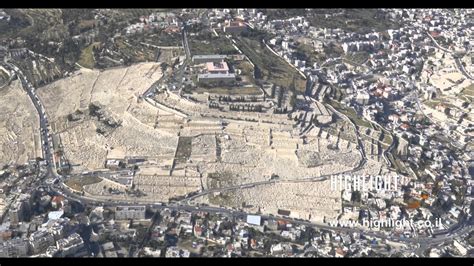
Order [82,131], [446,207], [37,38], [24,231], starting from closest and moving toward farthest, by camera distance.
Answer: [24,231] < [446,207] < [82,131] < [37,38]

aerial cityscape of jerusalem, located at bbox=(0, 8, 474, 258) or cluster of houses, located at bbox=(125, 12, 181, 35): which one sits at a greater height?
cluster of houses, located at bbox=(125, 12, 181, 35)

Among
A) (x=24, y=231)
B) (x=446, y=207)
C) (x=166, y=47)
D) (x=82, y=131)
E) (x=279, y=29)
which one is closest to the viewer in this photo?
(x=24, y=231)

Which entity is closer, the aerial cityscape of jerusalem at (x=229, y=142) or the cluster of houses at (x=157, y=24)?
the aerial cityscape of jerusalem at (x=229, y=142)

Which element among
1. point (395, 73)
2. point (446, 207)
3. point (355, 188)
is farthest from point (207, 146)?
point (395, 73)

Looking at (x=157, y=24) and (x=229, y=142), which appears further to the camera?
(x=157, y=24)

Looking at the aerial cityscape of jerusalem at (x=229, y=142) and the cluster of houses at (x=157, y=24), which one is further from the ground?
the cluster of houses at (x=157, y=24)

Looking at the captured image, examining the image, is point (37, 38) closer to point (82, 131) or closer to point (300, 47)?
point (82, 131)

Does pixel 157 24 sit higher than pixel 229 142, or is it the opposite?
pixel 157 24

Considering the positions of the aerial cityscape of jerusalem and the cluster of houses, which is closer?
the aerial cityscape of jerusalem
